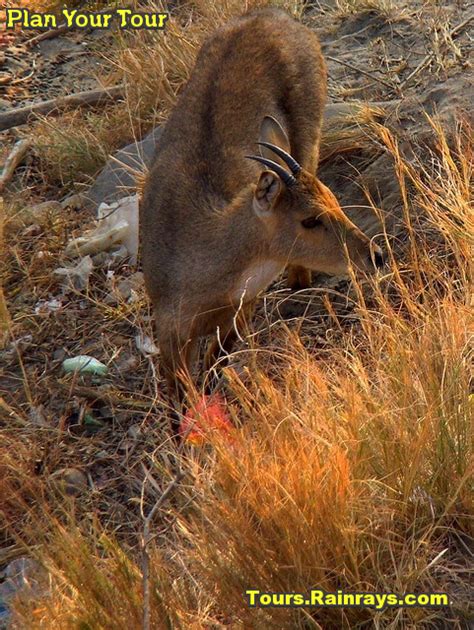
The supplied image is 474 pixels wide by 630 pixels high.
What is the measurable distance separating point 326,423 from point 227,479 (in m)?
0.43

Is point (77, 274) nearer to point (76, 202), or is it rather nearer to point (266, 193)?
point (76, 202)

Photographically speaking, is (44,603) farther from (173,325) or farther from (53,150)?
(53,150)

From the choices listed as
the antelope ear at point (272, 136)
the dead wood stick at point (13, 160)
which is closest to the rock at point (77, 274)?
the dead wood stick at point (13, 160)

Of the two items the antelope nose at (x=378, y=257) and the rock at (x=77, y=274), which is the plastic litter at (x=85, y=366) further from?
the antelope nose at (x=378, y=257)

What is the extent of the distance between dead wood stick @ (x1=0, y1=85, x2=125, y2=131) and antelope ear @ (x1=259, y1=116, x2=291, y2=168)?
3.26 metres

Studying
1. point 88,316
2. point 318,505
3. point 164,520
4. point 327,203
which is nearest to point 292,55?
point 327,203

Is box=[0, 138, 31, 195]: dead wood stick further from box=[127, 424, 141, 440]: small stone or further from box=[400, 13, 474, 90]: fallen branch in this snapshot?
box=[127, 424, 141, 440]: small stone

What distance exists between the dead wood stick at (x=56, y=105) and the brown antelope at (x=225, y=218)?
255 cm

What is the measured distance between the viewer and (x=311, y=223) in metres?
5.68

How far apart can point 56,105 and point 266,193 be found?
403 centimetres

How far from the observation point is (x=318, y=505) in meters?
3.67

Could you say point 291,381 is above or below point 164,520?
above

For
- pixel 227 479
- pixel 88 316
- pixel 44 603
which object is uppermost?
pixel 227 479

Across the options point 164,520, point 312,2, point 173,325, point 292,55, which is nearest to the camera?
point 164,520
